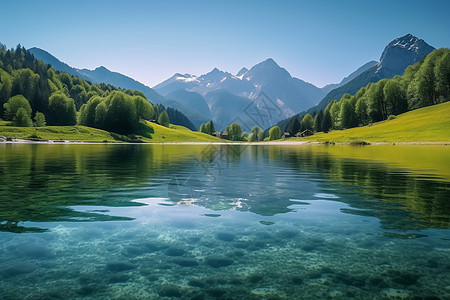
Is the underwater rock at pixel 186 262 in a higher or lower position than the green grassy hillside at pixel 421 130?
lower

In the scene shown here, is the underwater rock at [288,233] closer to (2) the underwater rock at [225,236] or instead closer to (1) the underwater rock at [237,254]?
(2) the underwater rock at [225,236]

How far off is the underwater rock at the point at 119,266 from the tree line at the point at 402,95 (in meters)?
155

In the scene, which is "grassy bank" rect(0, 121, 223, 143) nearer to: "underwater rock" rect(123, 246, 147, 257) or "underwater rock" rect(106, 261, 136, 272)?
"underwater rock" rect(123, 246, 147, 257)

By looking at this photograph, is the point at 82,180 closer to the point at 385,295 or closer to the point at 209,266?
the point at 209,266

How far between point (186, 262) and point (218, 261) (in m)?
0.89

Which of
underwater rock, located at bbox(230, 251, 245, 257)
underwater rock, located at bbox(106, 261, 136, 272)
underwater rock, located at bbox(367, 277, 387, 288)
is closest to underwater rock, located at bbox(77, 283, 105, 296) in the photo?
underwater rock, located at bbox(106, 261, 136, 272)

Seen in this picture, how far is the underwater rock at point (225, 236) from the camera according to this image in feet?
30.6

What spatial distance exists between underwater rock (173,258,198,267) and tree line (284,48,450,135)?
153399 mm

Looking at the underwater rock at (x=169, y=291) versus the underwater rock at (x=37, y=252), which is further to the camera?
the underwater rock at (x=37, y=252)

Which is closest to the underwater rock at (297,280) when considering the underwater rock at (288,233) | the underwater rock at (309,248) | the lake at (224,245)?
the lake at (224,245)

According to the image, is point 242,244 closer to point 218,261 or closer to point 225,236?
point 225,236

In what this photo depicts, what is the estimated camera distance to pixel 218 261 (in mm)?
7613

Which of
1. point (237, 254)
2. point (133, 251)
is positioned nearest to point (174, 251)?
point (133, 251)

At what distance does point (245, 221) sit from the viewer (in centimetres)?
1143
